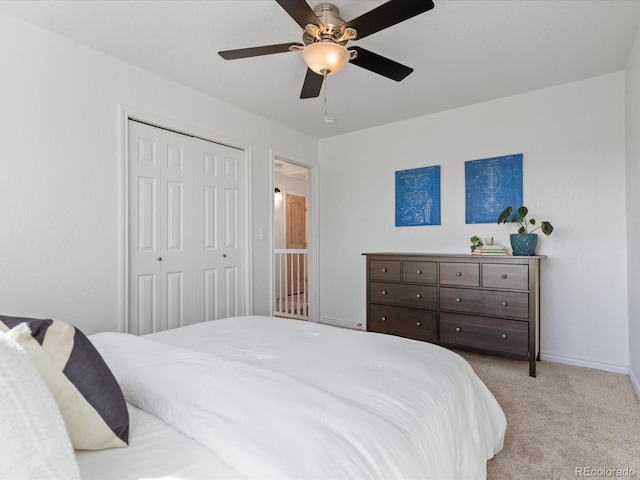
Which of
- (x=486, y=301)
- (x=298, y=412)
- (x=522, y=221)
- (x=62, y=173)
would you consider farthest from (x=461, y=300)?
(x=62, y=173)

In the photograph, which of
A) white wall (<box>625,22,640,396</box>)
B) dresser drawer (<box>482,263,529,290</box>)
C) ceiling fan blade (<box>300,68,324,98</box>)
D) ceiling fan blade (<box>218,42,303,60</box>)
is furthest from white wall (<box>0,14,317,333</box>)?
white wall (<box>625,22,640,396</box>)

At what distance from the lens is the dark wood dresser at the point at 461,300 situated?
8.92 ft

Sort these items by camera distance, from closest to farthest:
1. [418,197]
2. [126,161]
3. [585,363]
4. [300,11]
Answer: [300,11] → [126,161] → [585,363] → [418,197]

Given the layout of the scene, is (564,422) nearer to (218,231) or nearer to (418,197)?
(418,197)

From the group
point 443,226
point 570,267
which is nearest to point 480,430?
point 570,267

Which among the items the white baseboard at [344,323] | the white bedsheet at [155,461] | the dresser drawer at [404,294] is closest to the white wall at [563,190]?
the dresser drawer at [404,294]

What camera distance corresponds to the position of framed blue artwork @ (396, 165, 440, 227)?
3.65m

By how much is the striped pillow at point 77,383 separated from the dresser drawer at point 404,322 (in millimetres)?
2735

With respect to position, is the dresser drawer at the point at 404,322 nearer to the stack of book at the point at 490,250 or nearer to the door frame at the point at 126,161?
the stack of book at the point at 490,250

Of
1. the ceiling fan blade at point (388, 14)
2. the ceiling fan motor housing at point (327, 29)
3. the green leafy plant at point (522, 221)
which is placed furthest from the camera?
the green leafy plant at point (522, 221)

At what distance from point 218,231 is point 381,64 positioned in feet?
6.80

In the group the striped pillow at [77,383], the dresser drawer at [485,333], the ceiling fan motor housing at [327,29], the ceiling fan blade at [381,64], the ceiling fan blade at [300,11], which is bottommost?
the dresser drawer at [485,333]

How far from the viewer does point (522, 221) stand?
123 inches

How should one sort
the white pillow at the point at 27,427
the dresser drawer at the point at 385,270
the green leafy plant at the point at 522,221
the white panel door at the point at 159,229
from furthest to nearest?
the dresser drawer at the point at 385,270 < the green leafy plant at the point at 522,221 < the white panel door at the point at 159,229 < the white pillow at the point at 27,427
